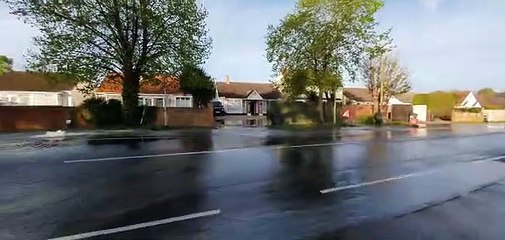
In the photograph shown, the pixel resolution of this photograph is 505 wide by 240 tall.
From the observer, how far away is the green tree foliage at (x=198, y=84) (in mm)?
30992

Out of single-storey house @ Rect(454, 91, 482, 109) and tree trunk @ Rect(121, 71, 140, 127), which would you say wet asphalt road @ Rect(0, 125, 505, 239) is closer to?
tree trunk @ Rect(121, 71, 140, 127)

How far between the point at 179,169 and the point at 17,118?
24002mm

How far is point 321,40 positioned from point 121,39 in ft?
51.3

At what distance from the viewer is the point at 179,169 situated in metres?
9.73

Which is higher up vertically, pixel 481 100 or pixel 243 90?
pixel 243 90

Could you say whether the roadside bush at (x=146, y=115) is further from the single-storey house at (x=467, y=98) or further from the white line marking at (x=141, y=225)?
the single-storey house at (x=467, y=98)

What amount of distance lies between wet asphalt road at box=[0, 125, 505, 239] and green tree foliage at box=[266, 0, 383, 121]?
83.4ft

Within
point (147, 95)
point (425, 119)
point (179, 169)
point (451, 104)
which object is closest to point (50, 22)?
point (179, 169)

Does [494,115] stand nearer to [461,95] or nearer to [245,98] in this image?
[461,95]

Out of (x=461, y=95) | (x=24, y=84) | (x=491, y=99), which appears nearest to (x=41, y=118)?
(x=24, y=84)

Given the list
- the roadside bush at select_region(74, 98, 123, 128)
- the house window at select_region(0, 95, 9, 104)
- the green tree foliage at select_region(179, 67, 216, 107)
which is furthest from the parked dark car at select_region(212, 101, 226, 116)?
the roadside bush at select_region(74, 98, 123, 128)

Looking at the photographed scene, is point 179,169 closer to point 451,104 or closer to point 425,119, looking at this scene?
point 425,119

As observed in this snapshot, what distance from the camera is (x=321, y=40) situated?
36.9 m

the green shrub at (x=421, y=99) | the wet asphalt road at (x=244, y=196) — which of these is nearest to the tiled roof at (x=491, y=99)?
the green shrub at (x=421, y=99)
